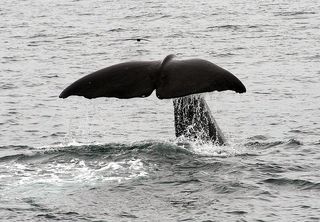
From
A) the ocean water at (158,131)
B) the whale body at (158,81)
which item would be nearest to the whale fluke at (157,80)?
the whale body at (158,81)

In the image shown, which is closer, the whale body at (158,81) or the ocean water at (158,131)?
the whale body at (158,81)

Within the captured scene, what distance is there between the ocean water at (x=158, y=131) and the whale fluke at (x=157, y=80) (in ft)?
4.31

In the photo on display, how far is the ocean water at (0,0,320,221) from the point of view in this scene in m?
10.2

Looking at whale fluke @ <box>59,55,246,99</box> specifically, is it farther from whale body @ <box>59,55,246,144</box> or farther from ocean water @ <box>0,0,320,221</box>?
ocean water @ <box>0,0,320,221</box>

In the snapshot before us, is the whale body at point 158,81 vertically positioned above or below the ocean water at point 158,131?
above

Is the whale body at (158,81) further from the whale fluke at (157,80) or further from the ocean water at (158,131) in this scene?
the ocean water at (158,131)

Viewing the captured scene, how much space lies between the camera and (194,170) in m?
11.3

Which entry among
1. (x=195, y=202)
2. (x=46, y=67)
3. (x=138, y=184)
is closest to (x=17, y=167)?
(x=138, y=184)

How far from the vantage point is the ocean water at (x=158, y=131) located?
10.2 metres

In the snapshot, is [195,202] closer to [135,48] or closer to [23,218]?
[23,218]

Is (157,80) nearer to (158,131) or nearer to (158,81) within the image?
(158,81)

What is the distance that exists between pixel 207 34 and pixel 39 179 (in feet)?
60.4

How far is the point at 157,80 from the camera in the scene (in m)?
10.2

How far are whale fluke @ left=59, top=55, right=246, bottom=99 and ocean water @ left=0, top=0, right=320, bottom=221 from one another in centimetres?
131
